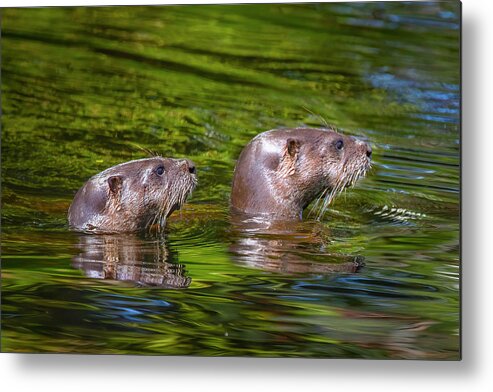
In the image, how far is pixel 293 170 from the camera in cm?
505

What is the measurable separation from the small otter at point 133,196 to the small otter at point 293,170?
0.19 meters

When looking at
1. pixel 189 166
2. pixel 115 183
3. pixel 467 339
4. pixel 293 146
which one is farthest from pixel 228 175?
pixel 467 339

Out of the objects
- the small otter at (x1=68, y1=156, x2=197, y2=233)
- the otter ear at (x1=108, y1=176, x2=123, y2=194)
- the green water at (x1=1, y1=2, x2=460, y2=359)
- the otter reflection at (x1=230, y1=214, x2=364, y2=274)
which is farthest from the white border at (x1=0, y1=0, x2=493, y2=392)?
the otter ear at (x1=108, y1=176, x2=123, y2=194)

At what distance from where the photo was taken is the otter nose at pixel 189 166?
4988 mm

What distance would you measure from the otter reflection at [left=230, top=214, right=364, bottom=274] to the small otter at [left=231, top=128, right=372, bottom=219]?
0.17ft

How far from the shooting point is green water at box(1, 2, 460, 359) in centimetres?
478

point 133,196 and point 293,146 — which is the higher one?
point 293,146

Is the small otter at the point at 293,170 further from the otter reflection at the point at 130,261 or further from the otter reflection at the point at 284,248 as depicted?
the otter reflection at the point at 130,261

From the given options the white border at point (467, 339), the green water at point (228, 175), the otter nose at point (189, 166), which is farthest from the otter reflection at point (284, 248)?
the white border at point (467, 339)

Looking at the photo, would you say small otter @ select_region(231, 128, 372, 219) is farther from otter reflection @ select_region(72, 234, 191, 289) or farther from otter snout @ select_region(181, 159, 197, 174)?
otter reflection @ select_region(72, 234, 191, 289)

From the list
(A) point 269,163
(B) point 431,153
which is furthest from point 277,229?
(B) point 431,153

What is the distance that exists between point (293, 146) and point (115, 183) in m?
0.63

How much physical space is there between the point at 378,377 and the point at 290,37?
1192 millimetres

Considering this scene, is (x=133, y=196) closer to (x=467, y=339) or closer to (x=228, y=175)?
(x=228, y=175)
